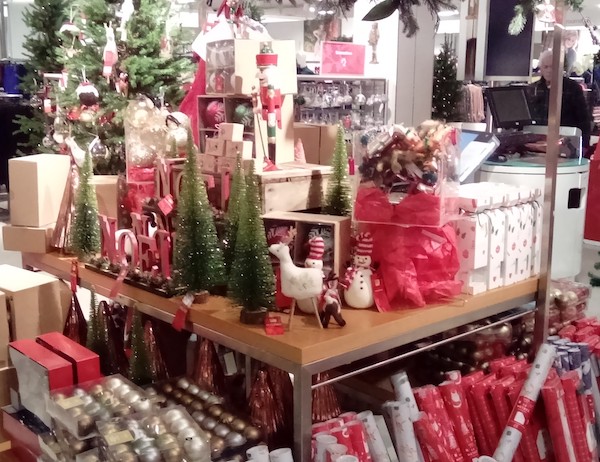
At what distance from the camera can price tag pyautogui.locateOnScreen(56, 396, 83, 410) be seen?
190 centimetres

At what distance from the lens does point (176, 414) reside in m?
1.90

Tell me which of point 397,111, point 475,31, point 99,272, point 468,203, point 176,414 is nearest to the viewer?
point 176,414

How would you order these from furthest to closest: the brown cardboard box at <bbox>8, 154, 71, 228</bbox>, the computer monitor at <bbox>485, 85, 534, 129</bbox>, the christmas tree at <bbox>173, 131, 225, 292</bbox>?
the computer monitor at <bbox>485, 85, 534, 129</bbox>, the brown cardboard box at <bbox>8, 154, 71, 228</bbox>, the christmas tree at <bbox>173, 131, 225, 292</bbox>

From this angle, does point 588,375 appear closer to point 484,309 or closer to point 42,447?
point 484,309

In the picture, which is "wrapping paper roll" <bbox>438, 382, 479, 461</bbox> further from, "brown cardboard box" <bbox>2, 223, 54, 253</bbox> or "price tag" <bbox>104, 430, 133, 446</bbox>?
"brown cardboard box" <bbox>2, 223, 54, 253</bbox>

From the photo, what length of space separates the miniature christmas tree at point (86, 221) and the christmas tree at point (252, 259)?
0.89 m

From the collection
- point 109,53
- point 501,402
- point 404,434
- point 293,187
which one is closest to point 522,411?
point 501,402

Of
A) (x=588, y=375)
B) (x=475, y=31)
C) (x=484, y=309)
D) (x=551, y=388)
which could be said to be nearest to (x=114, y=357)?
(x=484, y=309)

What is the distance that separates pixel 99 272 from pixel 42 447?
2.25 feet

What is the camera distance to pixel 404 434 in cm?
206

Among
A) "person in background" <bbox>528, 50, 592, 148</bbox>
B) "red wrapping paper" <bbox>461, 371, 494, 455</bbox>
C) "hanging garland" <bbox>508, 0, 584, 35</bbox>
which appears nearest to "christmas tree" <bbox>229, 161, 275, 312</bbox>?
"red wrapping paper" <bbox>461, 371, 494, 455</bbox>

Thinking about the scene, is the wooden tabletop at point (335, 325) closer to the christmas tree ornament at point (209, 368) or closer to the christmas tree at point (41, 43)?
the christmas tree ornament at point (209, 368)

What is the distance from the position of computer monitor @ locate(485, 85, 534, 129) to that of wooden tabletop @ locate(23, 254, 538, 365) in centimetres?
160

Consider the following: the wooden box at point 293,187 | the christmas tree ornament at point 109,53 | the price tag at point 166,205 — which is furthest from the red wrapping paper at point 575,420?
the christmas tree ornament at point 109,53
